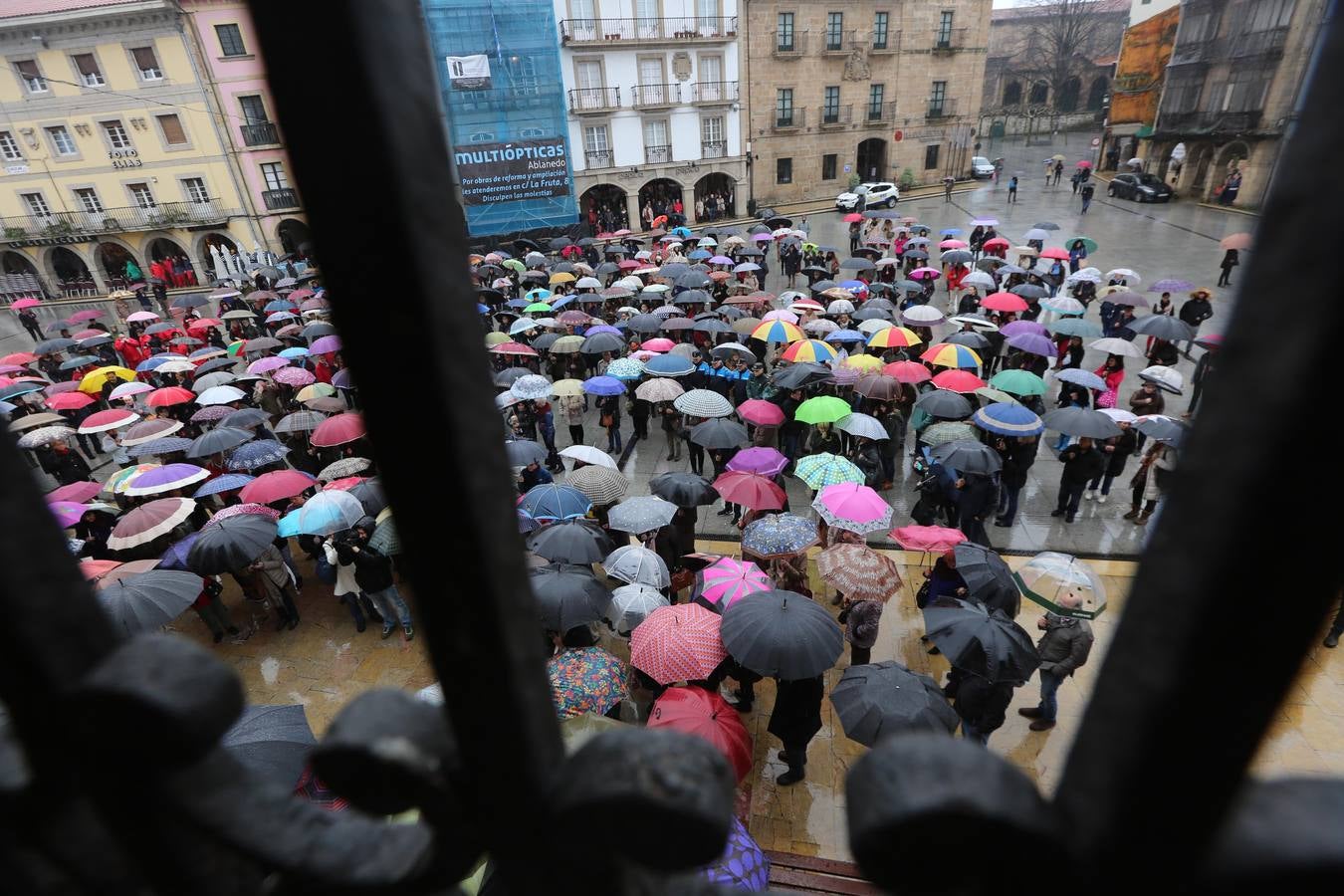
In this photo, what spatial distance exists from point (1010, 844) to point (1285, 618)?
A: 36cm

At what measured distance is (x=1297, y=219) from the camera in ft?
1.63

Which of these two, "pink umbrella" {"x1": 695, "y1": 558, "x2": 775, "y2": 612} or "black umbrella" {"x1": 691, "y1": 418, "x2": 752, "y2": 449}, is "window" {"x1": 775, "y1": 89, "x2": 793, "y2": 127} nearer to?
"black umbrella" {"x1": 691, "y1": 418, "x2": 752, "y2": 449}

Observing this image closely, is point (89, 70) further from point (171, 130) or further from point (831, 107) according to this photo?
point (831, 107)

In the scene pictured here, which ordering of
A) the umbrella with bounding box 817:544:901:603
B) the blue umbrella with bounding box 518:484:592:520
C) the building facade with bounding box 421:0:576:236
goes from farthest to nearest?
1. the building facade with bounding box 421:0:576:236
2. the blue umbrella with bounding box 518:484:592:520
3. the umbrella with bounding box 817:544:901:603

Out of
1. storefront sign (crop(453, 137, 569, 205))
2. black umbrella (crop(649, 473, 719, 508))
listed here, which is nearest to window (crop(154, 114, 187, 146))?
storefront sign (crop(453, 137, 569, 205))

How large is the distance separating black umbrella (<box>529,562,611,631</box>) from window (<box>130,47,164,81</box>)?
36.8 meters

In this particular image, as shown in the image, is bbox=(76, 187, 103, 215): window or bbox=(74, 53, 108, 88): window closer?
bbox=(74, 53, 108, 88): window

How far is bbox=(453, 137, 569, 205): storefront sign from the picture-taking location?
2902 cm

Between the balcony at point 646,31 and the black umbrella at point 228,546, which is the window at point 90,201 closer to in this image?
the balcony at point 646,31

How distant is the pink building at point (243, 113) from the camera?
97.9 feet

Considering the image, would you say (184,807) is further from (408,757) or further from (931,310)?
(931,310)

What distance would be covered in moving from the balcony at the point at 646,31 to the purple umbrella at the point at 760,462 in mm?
29768

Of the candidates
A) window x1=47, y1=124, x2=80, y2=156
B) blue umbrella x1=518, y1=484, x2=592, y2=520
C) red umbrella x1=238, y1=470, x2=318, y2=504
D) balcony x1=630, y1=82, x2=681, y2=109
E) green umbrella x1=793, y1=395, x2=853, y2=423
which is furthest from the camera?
balcony x1=630, y1=82, x2=681, y2=109

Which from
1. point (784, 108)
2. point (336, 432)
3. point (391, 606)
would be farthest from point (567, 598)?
point (784, 108)
